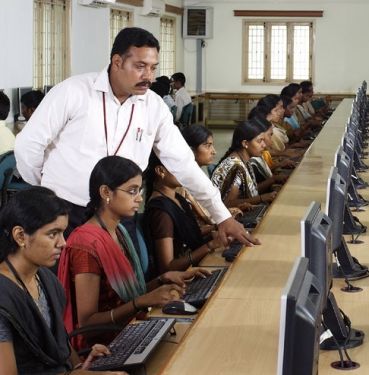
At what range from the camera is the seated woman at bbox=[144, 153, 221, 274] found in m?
3.67

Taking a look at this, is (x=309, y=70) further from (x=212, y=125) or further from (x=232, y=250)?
(x=232, y=250)

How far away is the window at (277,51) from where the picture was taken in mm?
17438

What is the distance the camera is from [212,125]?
1731cm

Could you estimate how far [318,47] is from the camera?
1738cm

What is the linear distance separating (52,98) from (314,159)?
321 centimetres

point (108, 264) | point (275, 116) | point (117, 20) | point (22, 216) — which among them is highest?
point (117, 20)

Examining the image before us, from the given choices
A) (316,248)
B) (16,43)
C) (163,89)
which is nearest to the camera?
(316,248)

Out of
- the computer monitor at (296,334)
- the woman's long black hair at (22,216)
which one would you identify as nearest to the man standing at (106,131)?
the woman's long black hair at (22,216)

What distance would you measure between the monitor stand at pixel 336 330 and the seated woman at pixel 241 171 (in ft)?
8.18

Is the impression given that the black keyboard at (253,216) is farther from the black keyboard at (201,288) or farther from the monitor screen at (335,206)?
the monitor screen at (335,206)

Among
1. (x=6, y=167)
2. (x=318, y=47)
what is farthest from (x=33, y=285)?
(x=318, y=47)

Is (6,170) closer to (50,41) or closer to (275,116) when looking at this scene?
(275,116)

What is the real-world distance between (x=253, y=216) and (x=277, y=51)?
1331cm

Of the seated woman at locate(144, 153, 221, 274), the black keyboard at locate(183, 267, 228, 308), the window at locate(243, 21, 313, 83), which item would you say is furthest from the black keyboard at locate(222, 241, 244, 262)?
the window at locate(243, 21, 313, 83)
